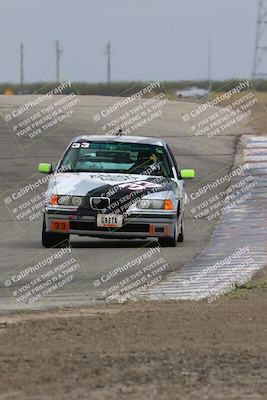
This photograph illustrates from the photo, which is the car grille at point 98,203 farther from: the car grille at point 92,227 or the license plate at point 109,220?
the car grille at point 92,227

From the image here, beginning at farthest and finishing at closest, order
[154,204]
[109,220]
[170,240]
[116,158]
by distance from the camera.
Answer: [116,158] < [170,240] < [154,204] < [109,220]

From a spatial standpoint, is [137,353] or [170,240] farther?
[170,240]

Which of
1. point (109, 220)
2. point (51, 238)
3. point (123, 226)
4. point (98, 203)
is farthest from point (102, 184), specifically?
point (51, 238)

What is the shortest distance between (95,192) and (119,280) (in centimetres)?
354

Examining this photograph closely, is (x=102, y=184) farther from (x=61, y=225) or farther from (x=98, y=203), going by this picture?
(x=61, y=225)

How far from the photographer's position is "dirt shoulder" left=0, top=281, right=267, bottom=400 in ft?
21.9

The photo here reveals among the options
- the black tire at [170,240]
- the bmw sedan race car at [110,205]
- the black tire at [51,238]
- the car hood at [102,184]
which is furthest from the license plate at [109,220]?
the black tire at [170,240]

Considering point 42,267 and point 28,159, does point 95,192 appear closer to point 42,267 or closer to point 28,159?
point 42,267

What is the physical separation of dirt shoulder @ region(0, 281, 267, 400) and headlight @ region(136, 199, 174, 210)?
19.2 ft

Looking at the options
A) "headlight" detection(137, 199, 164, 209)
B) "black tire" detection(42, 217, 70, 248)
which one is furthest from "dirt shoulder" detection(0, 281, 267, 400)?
"black tire" detection(42, 217, 70, 248)

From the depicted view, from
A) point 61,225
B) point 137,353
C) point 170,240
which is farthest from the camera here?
point 170,240

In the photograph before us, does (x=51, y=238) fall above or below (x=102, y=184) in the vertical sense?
below

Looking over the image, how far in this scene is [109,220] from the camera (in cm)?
1598

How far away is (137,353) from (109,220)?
8.25m
